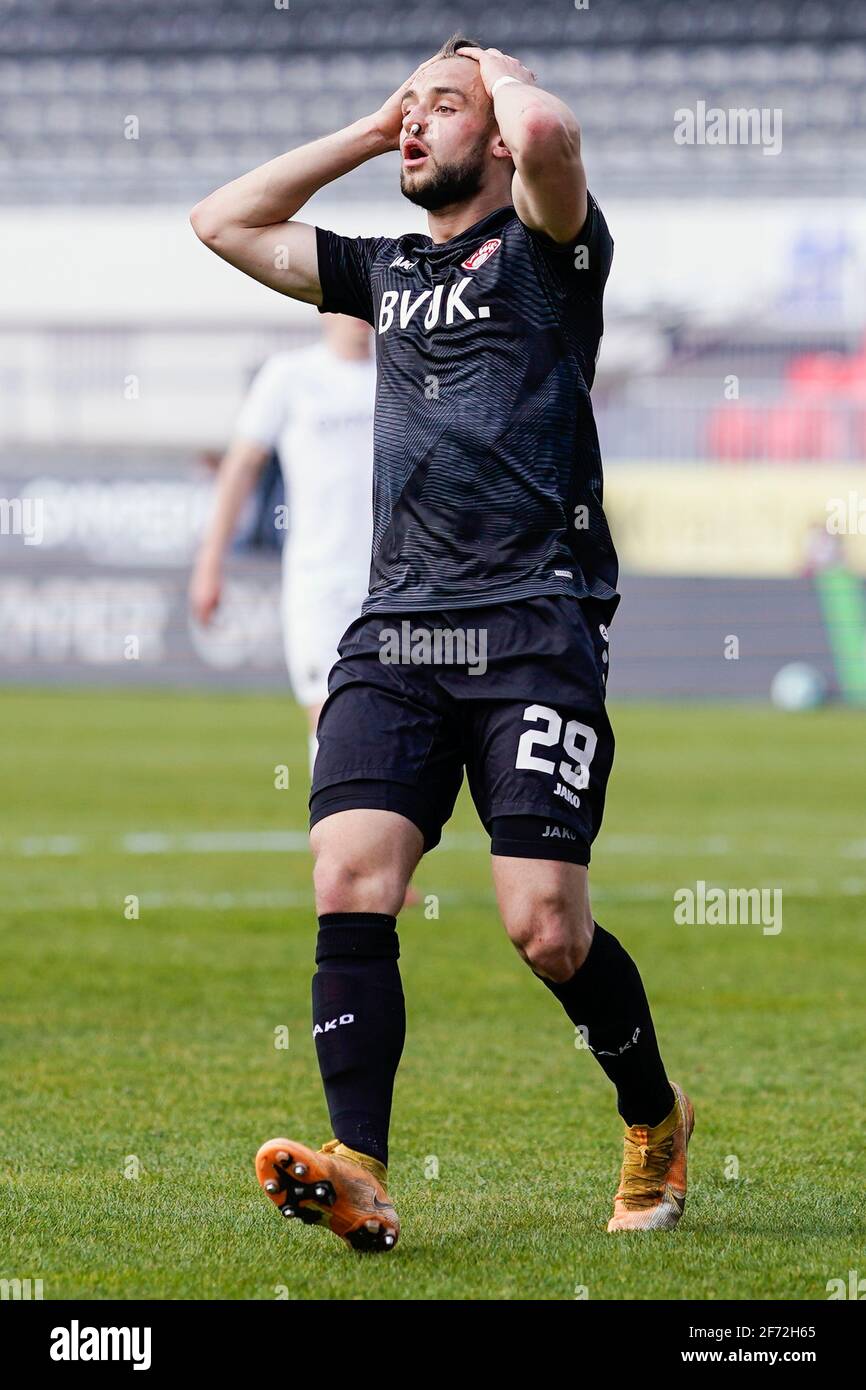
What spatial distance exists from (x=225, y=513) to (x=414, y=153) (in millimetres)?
4684

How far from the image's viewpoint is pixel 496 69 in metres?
3.77

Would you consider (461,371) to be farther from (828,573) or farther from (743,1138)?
(828,573)

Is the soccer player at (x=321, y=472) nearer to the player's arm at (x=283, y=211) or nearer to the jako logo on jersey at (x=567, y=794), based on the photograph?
the player's arm at (x=283, y=211)

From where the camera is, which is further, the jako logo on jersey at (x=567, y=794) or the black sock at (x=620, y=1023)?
the black sock at (x=620, y=1023)

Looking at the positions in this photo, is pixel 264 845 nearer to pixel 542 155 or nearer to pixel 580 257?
pixel 580 257

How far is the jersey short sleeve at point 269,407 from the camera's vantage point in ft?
26.2

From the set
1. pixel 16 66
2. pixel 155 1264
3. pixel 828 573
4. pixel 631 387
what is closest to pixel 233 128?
pixel 16 66

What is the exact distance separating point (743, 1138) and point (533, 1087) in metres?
0.73

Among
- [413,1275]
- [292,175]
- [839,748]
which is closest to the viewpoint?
[413,1275]

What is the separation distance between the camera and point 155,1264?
3445 mm

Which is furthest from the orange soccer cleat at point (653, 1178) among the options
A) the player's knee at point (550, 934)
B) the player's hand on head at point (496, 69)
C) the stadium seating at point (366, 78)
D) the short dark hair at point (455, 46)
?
the stadium seating at point (366, 78)

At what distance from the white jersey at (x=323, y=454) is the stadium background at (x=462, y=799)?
1.41 meters

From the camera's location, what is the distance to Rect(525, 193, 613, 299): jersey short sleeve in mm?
3758

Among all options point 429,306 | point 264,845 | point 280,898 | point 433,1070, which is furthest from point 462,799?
point 429,306
